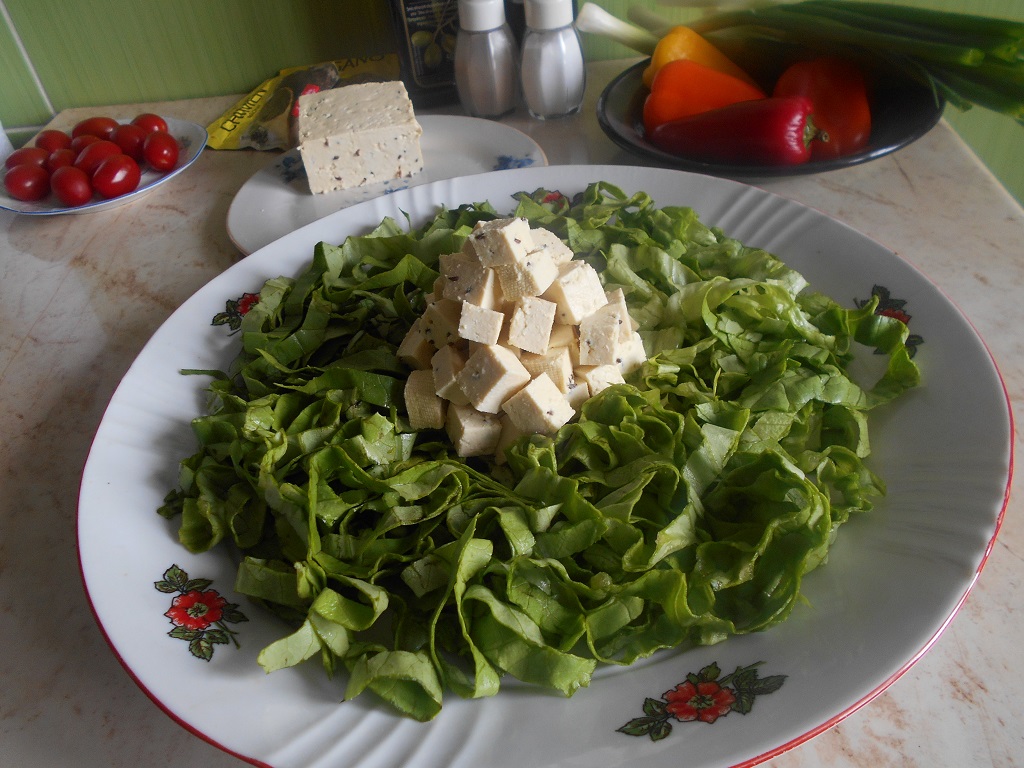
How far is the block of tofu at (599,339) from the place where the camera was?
1046 mm

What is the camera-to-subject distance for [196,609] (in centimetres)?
89

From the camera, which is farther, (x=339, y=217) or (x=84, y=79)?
(x=84, y=79)

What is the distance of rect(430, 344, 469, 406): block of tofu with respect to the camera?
1.06 metres

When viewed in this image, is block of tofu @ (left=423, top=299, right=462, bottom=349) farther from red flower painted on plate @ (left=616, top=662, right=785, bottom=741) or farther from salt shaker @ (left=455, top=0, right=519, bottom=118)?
salt shaker @ (left=455, top=0, right=519, bottom=118)

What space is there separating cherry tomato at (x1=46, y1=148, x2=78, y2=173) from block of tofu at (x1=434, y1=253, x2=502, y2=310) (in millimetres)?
1233

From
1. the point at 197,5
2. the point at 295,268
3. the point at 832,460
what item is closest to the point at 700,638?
the point at 832,460

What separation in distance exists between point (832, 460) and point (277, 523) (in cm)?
70

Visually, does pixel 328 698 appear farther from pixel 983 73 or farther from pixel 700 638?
pixel 983 73

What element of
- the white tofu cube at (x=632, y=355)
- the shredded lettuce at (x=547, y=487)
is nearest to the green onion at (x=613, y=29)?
the shredded lettuce at (x=547, y=487)

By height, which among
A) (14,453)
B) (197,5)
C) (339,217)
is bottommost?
(14,453)

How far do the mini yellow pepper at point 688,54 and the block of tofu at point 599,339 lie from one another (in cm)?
101

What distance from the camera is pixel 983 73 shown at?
61.5 inches

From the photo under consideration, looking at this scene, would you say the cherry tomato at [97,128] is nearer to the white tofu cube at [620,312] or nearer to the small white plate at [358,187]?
the small white plate at [358,187]

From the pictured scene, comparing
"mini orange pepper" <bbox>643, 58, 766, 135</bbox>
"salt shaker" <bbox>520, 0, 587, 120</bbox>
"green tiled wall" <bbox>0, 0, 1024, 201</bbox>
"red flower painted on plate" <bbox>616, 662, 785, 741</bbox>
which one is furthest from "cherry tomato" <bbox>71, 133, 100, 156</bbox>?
"red flower painted on plate" <bbox>616, 662, 785, 741</bbox>
